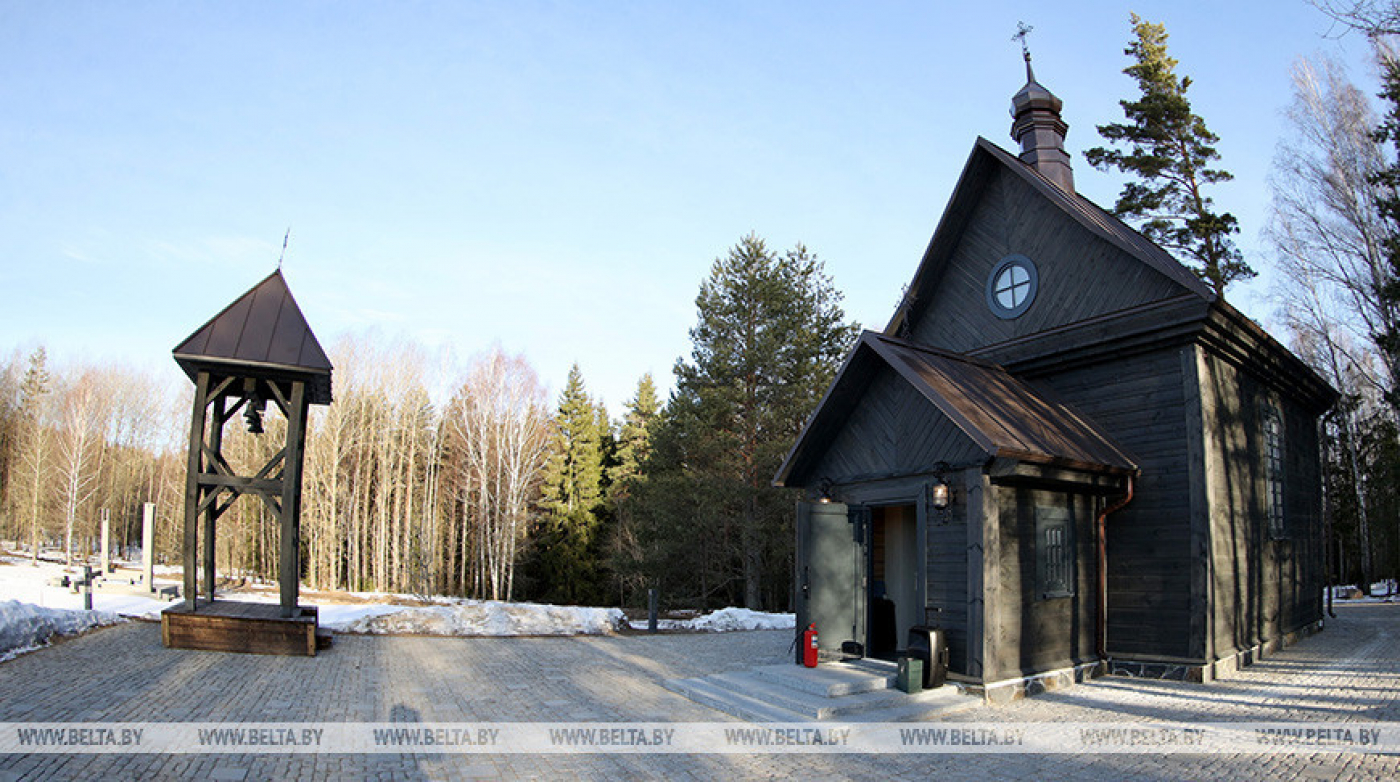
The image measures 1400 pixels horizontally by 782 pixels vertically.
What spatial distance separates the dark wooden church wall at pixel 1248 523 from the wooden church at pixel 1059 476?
6 cm

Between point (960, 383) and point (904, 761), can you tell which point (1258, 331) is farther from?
point (904, 761)

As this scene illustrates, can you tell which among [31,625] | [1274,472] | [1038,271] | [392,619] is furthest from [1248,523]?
[31,625]

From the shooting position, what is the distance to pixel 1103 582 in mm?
9711

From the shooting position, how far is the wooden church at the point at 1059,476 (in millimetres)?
8398

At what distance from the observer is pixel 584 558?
110 feet

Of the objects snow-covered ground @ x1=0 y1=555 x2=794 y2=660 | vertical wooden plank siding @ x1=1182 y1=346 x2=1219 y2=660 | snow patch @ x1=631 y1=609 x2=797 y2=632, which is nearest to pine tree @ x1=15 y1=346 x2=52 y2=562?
snow-covered ground @ x1=0 y1=555 x2=794 y2=660

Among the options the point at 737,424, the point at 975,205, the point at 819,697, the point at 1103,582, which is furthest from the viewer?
the point at 737,424

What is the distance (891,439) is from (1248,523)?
5.56 m

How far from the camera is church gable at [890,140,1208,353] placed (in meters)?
10.3

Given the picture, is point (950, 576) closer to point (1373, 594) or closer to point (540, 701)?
point (540, 701)

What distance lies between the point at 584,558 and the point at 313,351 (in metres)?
24.3

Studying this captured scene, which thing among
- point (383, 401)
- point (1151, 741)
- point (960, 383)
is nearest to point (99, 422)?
point (383, 401)

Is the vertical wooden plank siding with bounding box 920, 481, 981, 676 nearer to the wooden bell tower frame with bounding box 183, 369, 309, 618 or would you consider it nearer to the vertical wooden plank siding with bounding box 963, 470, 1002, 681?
the vertical wooden plank siding with bounding box 963, 470, 1002, 681

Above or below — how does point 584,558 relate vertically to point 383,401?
below
